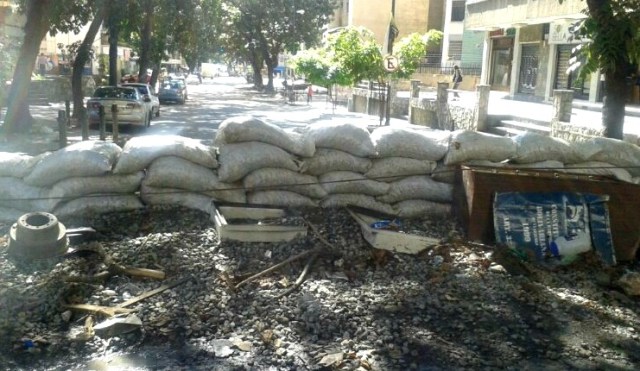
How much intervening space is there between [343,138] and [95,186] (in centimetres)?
257

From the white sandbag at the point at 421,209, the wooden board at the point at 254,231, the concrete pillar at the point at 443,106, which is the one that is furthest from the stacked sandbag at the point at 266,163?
the concrete pillar at the point at 443,106

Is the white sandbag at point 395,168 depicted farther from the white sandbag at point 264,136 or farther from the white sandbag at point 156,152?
the white sandbag at point 156,152

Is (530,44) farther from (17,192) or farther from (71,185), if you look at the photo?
(17,192)

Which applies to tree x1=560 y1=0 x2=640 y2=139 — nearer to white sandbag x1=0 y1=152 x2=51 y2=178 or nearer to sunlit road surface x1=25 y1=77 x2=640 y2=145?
sunlit road surface x1=25 y1=77 x2=640 y2=145

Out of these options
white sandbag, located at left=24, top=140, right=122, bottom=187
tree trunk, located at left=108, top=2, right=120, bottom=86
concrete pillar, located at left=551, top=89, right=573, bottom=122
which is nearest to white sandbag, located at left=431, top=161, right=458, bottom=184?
white sandbag, located at left=24, top=140, right=122, bottom=187

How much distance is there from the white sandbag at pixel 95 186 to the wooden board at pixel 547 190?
3378 millimetres

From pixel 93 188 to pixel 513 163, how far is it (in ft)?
14.6

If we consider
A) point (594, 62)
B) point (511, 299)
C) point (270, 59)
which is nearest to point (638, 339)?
point (511, 299)

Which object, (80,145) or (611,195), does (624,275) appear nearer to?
(611,195)

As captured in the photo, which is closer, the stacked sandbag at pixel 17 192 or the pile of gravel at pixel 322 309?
the pile of gravel at pixel 322 309

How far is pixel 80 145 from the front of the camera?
6.58 m

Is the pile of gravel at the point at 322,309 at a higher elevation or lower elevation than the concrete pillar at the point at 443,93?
lower

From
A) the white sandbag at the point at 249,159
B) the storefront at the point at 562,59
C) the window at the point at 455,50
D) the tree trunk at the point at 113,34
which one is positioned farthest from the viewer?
the window at the point at 455,50

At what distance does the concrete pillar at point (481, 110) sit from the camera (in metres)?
16.8
